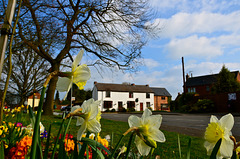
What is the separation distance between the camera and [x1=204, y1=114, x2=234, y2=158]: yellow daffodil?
76 cm

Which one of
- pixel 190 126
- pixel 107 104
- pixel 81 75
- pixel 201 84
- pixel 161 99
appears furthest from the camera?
pixel 161 99

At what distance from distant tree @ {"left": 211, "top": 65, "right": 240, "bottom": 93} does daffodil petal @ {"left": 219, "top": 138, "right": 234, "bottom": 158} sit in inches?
1079

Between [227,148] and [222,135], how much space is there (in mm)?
54

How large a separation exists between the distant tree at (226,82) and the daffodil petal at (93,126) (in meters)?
Result: 27.7

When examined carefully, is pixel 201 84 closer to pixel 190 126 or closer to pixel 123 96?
pixel 123 96

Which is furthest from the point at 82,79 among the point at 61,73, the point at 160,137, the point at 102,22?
the point at 102,22

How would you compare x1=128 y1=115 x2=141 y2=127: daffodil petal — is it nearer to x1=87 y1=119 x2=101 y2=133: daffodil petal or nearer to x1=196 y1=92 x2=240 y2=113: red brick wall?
x1=87 y1=119 x2=101 y2=133: daffodil petal

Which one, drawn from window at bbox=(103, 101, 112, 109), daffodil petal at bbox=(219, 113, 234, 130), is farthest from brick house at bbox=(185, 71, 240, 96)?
daffodil petal at bbox=(219, 113, 234, 130)

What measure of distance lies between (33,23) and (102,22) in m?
4.71

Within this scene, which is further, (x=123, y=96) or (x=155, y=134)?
(x=123, y=96)

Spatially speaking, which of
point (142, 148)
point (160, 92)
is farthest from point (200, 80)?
point (142, 148)

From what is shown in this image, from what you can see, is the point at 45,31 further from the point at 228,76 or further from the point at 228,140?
the point at 228,76

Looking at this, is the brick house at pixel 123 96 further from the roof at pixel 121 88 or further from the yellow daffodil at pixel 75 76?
the yellow daffodil at pixel 75 76

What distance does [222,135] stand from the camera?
0.80 meters
